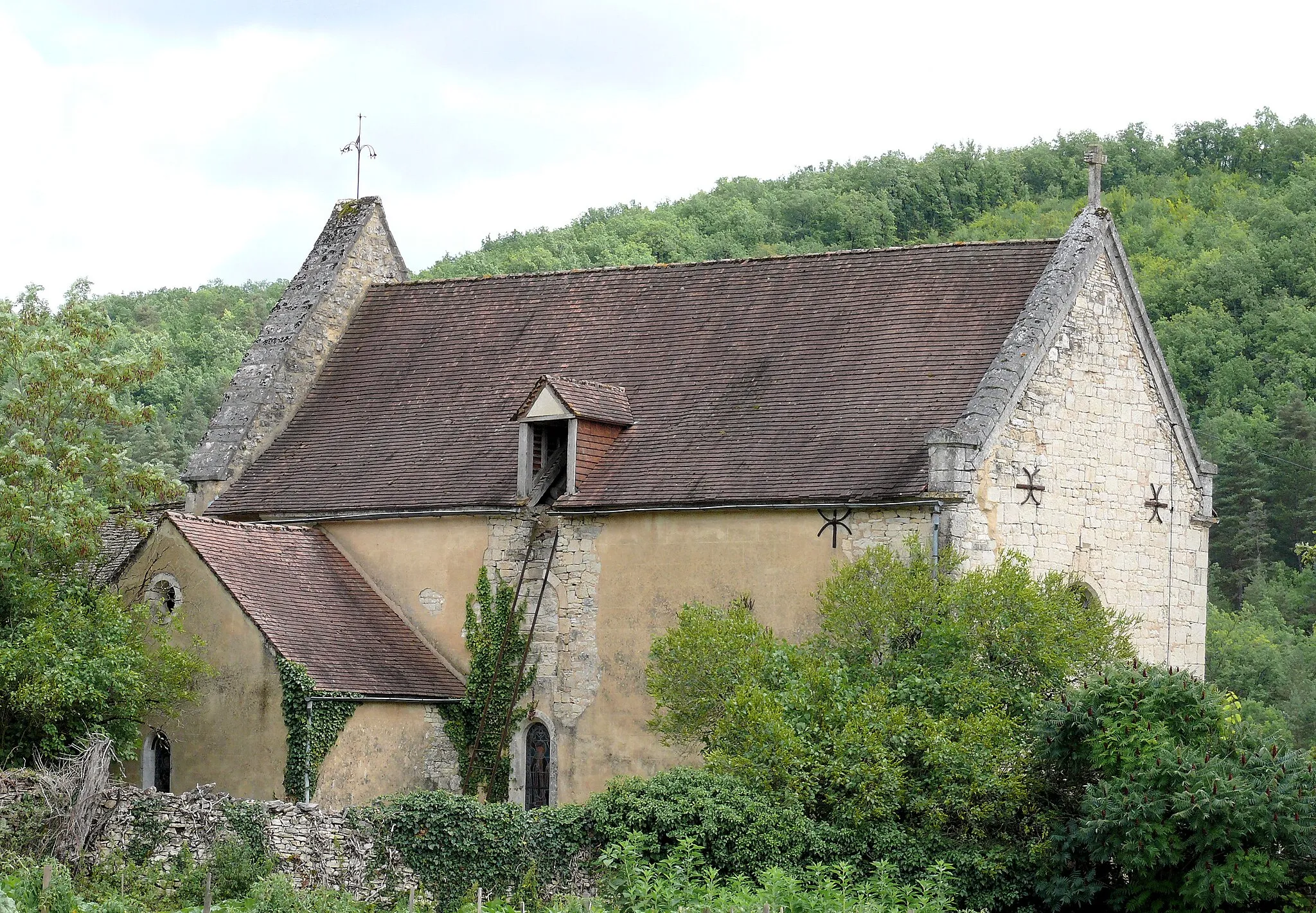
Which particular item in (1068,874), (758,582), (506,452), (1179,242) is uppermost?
(1179,242)

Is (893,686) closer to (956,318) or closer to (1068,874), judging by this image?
(1068,874)

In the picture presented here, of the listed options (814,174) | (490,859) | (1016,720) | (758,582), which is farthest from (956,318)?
(814,174)

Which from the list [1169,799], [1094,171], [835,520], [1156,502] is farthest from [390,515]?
[1169,799]

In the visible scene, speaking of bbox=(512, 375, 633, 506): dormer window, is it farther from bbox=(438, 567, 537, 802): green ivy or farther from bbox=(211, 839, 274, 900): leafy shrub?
bbox=(211, 839, 274, 900): leafy shrub

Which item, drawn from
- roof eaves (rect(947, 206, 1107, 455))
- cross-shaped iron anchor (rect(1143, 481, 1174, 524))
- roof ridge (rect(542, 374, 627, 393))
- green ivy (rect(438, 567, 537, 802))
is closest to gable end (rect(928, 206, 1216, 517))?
roof eaves (rect(947, 206, 1107, 455))

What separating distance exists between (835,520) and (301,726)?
7150mm

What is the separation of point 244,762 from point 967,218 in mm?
47637

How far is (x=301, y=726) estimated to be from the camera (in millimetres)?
23219

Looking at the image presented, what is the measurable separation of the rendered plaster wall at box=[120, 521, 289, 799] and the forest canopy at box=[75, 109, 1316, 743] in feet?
94.7

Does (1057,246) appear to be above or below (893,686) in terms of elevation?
above

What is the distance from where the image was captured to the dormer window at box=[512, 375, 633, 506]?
2538 centimetres

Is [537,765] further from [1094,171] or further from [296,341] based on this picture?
[1094,171]

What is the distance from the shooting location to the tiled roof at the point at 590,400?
25469 millimetres

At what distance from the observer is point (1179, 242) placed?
6644 centimetres
